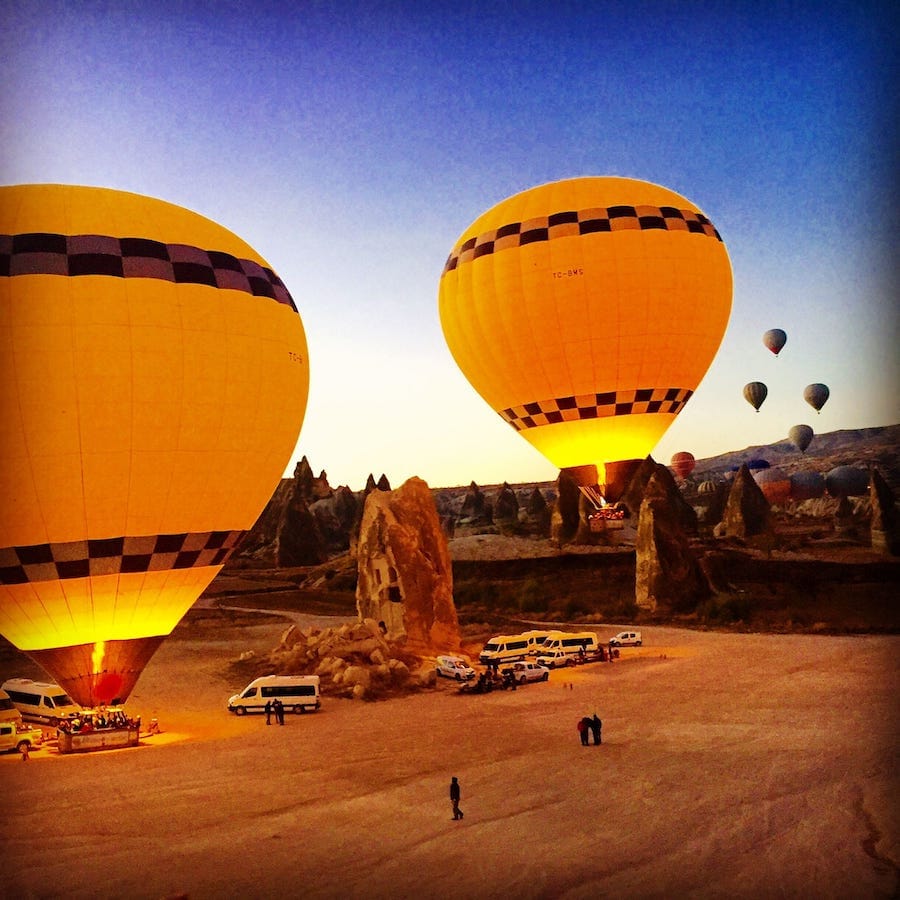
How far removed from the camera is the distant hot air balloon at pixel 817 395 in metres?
90.0

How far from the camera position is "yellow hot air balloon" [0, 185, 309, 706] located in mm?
14008

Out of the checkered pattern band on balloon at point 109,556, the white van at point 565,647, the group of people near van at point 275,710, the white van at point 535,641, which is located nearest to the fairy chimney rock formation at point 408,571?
the white van at point 535,641

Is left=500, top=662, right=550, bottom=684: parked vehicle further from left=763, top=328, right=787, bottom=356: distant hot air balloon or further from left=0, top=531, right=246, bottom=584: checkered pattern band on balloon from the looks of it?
left=763, top=328, right=787, bottom=356: distant hot air balloon

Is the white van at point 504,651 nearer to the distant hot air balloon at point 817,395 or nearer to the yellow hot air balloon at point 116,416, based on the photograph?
the yellow hot air balloon at point 116,416

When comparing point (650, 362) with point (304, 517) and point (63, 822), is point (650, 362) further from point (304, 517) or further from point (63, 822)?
point (304, 517)

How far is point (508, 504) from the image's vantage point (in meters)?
95.5

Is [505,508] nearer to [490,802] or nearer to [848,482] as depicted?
[848,482]

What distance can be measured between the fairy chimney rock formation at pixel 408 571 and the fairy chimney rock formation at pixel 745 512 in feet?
146

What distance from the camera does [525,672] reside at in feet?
76.6

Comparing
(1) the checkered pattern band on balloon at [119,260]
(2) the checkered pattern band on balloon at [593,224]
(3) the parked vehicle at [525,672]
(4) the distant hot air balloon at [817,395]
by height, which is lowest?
(3) the parked vehicle at [525,672]

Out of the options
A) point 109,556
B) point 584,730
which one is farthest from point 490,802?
point 109,556

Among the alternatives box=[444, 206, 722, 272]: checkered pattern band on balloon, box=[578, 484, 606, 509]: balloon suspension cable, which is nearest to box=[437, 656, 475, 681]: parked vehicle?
box=[578, 484, 606, 509]: balloon suspension cable

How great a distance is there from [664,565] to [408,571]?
1589cm

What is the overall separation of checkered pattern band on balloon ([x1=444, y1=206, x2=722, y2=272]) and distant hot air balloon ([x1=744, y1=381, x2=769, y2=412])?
73088 mm
